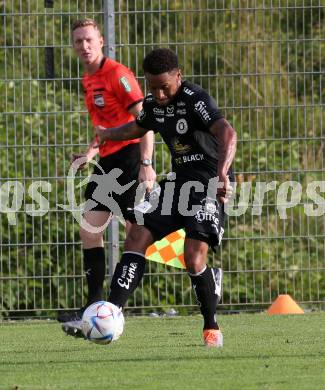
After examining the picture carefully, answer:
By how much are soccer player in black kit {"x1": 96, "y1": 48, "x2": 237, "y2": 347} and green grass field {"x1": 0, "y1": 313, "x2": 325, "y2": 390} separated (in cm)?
44

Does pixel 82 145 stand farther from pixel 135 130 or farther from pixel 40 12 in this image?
pixel 135 130

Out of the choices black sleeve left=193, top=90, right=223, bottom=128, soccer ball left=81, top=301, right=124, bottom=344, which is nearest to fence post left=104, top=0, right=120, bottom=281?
black sleeve left=193, top=90, right=223, bottom=128

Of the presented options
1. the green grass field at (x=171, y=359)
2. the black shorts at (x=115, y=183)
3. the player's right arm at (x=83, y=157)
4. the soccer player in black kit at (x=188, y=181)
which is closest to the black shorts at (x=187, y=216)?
the soccer player in black kit at (x=188, y=181)

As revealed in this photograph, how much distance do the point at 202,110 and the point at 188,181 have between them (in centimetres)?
46

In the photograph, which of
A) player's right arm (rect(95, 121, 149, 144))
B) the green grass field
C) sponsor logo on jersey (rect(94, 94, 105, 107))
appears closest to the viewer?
the green grass field

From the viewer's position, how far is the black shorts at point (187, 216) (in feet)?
23.1

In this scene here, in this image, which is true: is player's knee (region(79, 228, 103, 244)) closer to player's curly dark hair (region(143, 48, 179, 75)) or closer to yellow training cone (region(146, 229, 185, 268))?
yellow training cone (region(146, 229, 185, 268))

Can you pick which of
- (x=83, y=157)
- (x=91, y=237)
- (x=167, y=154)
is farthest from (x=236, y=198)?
(x=83, y=157)

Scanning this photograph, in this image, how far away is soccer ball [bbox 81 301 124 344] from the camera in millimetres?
6590

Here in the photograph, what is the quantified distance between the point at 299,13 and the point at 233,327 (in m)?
3.36

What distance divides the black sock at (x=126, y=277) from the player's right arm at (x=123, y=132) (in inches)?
37.9

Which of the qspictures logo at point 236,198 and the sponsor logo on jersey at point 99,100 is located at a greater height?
the sponsor logo on jersey at point 99,100

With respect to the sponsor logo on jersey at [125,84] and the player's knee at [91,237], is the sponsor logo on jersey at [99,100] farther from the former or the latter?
the player's knee at [91,237]

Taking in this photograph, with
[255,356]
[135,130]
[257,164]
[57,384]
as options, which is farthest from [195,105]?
[257,164]
